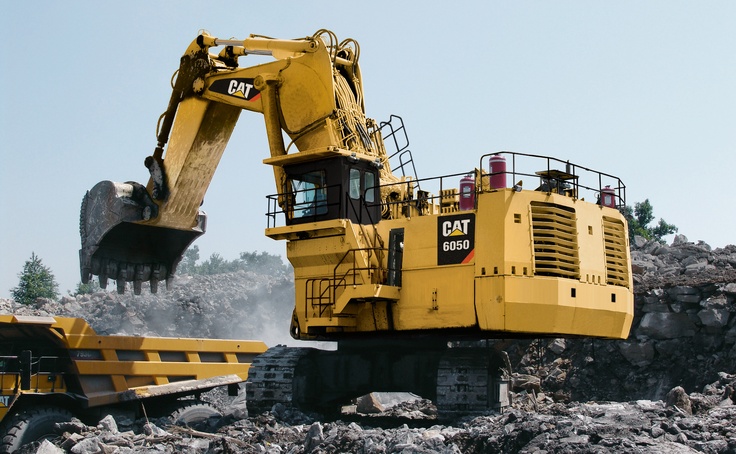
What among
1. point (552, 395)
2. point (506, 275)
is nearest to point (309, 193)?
point (506, 275)

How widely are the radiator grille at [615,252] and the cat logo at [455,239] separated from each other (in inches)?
93.0

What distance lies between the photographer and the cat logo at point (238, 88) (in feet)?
59.5

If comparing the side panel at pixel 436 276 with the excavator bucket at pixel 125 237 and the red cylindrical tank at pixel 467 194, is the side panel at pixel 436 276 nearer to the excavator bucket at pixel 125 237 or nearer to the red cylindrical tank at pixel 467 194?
the red cylindrical tank at pixel 467 194

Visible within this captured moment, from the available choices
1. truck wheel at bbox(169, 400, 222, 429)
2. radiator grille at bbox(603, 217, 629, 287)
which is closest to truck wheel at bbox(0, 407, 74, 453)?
truck wheel at bbox(169, 400, 222, 429)

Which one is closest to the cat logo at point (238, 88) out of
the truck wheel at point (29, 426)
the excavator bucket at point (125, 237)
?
the excavator bucket at point (125, 237)

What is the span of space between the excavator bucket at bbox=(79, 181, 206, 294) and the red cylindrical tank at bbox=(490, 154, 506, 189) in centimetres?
714

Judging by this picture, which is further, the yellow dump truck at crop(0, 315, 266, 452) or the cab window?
the cab window

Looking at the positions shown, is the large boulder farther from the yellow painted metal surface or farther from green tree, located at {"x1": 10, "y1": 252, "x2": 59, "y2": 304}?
green tree, located at {"x1": 10, "y1": 252, "x2": 59, "y2": 304}

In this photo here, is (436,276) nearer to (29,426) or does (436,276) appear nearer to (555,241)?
(555,241)

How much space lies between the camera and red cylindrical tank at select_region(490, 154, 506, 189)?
48.9 ft

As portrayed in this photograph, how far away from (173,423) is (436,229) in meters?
5.79

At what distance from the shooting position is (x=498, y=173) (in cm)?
1491

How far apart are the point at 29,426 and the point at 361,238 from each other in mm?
5879

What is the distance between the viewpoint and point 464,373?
15.5 m
